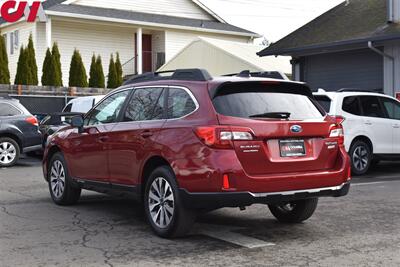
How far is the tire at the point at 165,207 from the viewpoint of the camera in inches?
255

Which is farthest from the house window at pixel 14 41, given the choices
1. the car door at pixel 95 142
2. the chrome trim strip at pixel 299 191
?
the chrome trim strip at pixel 299 191

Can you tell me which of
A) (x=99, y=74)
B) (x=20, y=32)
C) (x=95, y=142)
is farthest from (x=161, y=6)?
(x=95, y=142)

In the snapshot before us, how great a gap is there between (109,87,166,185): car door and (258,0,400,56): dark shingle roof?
1100 cm

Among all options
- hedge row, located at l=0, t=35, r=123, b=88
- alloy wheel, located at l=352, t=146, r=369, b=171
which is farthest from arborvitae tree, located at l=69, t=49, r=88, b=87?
alloy wheel, located at l=352, t=146, r=369, b=171

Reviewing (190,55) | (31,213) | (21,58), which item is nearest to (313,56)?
(190,55)

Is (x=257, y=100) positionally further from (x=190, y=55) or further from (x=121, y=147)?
(x=190, y=55)

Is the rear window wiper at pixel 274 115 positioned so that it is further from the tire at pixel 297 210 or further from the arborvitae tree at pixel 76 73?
the arborvitae tree at pixel 76 73

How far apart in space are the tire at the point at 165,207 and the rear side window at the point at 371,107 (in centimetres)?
715

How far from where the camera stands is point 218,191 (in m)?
6.14

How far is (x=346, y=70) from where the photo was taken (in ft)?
62.9

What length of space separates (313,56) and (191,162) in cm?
1484

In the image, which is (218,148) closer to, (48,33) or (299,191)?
(299,191)

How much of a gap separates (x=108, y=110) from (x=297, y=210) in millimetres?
2776

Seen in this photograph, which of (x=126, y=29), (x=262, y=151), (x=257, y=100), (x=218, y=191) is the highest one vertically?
(x=126, y=29)
